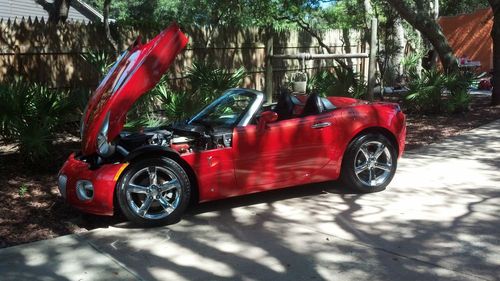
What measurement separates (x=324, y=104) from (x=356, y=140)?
54cm

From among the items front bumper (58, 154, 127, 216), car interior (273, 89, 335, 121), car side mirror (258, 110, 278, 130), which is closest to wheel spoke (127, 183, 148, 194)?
front bumper (58, 154, 127, 216)

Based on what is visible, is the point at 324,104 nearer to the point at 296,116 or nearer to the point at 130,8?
the point at 296,116

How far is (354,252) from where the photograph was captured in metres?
4.32

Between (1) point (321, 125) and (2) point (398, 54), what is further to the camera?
(2) point (398, 54)

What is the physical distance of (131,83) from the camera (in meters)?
4.79

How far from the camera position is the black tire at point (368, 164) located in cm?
592

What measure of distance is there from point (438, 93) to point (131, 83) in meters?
8.92

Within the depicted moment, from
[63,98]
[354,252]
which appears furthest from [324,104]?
[63,98]

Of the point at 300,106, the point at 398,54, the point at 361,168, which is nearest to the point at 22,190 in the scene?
the point at 300,106

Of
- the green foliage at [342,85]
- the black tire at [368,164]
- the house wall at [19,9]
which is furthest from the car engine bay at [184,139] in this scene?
the house wall at [19,9]

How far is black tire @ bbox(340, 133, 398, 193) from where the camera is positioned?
19.4ft

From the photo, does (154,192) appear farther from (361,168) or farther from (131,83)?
(361,168)

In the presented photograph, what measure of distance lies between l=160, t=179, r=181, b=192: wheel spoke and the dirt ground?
2.17 ft

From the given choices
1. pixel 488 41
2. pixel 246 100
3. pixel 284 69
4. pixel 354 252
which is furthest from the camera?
pixel 488 41
